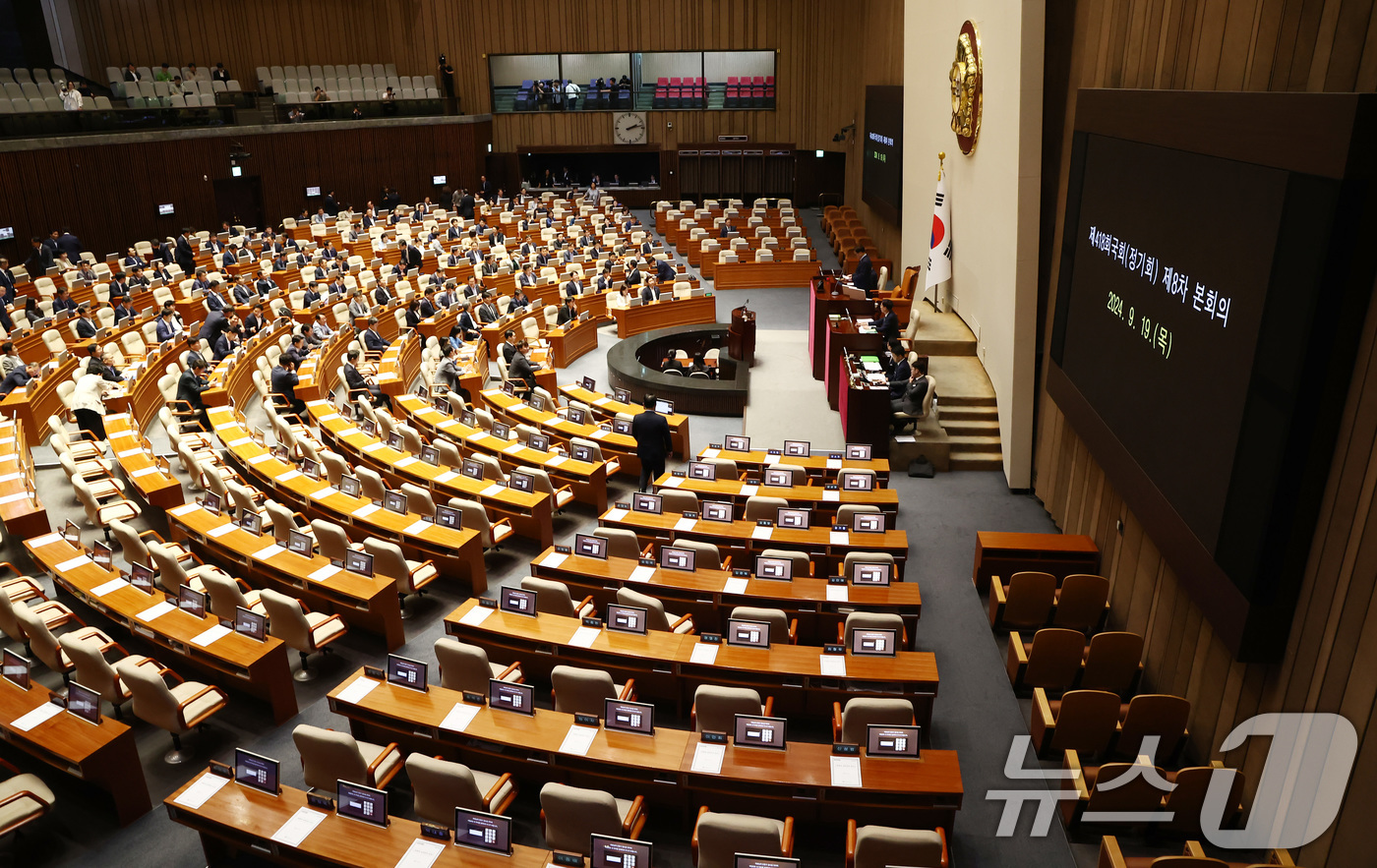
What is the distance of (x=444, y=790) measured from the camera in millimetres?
5016

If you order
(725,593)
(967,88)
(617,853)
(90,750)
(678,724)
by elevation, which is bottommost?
(678,724)

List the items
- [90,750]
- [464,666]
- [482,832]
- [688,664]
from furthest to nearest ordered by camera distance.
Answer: [688,664]
[464,666]
[90,750]
[482,832]

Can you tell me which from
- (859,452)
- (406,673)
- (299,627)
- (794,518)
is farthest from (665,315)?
(406,673)

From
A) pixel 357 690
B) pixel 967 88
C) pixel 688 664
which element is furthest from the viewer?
pixel 967 88

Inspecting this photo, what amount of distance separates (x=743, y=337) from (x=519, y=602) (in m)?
8.91

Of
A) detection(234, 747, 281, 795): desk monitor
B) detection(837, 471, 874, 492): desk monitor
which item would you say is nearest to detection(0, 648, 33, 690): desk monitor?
detection(234, 747, 281, 795): desk monitor

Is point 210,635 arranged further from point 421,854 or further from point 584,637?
point 421,854

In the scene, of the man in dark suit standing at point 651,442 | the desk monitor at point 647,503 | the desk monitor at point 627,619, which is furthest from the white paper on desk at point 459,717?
the man in dark suit standing at point 651,442

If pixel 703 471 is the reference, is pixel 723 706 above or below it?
above

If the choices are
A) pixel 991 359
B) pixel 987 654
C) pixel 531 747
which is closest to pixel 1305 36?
pixel 987 654

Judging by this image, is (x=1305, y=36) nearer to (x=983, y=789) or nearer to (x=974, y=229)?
(x=983, y=789)

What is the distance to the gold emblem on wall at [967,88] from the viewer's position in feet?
40.3

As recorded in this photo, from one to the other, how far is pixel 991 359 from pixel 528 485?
253 inches

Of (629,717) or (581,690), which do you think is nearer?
(629,717)
